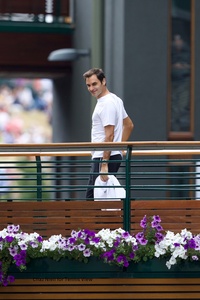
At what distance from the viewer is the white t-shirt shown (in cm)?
1102

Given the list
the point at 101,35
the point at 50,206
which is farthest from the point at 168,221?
the point at 101,35

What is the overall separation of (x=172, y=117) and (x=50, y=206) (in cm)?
708

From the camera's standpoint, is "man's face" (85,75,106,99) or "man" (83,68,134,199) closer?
"man" (83,68,134,199)

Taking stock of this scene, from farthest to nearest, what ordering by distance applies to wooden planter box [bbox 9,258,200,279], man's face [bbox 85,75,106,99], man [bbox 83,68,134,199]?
man's face [bbox 85,75,106,99], man [bbox 83,68,134,199], wooden planter box [bbox 9,258,200,279]

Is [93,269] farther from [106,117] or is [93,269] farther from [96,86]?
[96,86]

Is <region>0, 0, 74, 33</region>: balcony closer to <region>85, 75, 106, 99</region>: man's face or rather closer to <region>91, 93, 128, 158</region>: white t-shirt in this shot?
<region>85, 75, 106, 99</region>: man's face

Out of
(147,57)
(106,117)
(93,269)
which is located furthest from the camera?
(147,57)

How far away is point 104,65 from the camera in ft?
57.7

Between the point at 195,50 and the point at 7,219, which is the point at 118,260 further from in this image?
the point at 195,50

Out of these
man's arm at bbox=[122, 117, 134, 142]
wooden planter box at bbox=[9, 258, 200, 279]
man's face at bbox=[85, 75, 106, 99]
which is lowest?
wooden planter box at bbox=[9, 258, 200, 279]

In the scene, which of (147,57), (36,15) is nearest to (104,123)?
(147,57)

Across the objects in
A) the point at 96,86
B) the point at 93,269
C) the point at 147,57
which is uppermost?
the point at 147,57

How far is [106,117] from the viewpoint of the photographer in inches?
434

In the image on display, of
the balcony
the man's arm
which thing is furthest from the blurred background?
the man's arm
